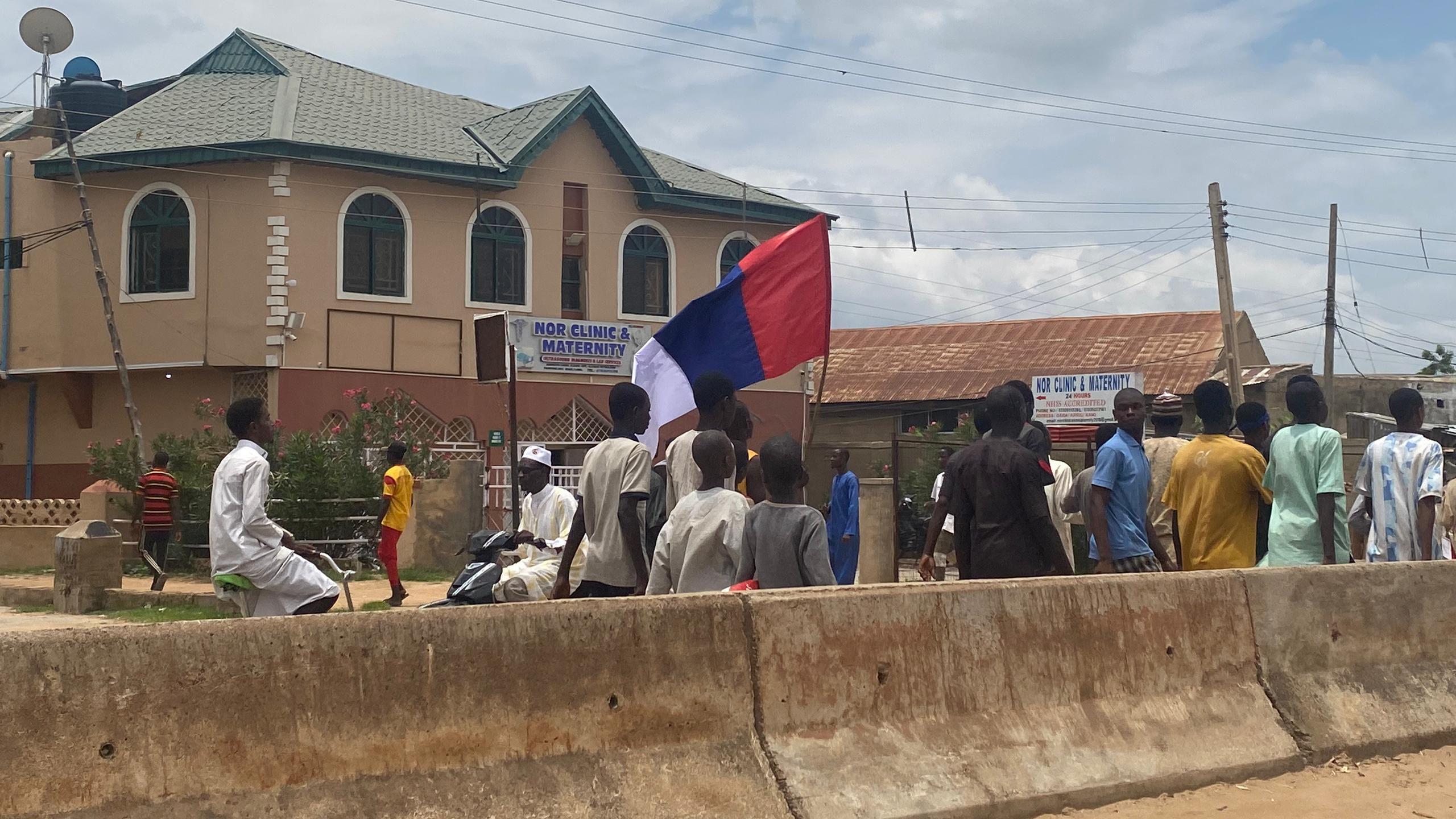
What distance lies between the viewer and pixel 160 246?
963 inches

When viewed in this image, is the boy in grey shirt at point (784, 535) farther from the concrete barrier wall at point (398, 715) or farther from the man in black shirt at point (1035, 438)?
the man in black shirt at point (1035, 438)

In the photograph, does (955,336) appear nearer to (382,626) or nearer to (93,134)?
(93,134)

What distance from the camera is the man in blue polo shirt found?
6.86 m


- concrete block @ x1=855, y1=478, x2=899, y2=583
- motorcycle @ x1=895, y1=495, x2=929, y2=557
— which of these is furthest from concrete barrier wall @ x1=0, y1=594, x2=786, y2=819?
motorcycle @ x1=895, y1=495, x2=929, y2=557

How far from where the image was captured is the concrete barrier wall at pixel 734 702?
371 cm

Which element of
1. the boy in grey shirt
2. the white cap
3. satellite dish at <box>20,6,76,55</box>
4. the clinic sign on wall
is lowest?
the boy in grey shirt

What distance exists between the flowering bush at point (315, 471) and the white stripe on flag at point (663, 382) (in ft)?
29.8

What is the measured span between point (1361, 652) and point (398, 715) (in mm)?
4585

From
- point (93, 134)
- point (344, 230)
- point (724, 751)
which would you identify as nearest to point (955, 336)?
point (344, 230)

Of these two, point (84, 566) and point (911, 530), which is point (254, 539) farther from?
point (911, 530)

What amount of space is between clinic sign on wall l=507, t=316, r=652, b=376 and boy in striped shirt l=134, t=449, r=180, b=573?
30.9 feet

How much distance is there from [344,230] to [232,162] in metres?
2.14

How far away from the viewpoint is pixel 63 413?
25.6 metres

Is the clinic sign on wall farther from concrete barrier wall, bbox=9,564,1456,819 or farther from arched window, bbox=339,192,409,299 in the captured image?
concrete barrier wall, bbox=9,564,1456,819
